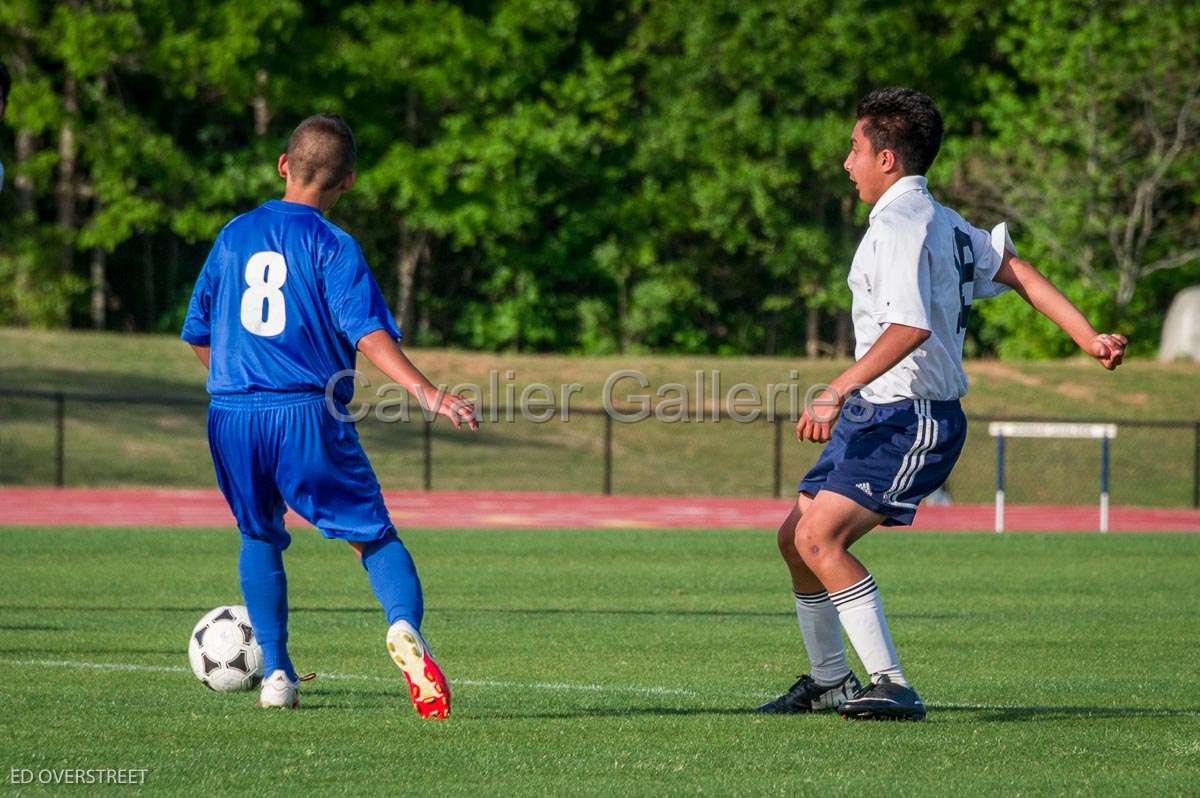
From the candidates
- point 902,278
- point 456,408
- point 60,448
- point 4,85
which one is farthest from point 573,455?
point 456,408

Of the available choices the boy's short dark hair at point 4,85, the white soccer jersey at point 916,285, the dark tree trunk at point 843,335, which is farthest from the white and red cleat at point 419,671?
the dark tree trunk at point 843,335

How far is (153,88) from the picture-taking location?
44344 mm

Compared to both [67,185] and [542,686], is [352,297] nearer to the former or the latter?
[542,686]

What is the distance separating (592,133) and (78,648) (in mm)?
34078

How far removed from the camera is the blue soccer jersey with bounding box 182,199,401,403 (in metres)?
6.16

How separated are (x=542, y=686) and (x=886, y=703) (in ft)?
5.81

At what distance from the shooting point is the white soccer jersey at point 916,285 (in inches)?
240

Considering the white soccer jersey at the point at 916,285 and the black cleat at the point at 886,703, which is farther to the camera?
the black cleat at the point at 886,703

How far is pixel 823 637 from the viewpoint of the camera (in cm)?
671

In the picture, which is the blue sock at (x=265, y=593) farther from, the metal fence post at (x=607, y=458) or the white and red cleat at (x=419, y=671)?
the metal fence post at (x=607, y=458)

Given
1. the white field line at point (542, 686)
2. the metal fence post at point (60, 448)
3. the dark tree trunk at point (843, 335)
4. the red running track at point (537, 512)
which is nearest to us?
the white field line at point (542, 686)

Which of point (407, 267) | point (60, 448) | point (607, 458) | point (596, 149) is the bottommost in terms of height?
point (607, 458)

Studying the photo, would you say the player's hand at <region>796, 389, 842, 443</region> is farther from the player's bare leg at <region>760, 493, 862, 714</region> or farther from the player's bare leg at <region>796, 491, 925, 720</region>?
the player's bare leg at <region>760, 493, 862, 714</region>

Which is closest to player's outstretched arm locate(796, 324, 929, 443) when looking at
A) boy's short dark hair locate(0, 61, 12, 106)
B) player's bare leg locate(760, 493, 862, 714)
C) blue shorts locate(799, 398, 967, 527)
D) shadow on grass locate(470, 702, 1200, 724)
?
blue shorts locate(799, 398, 967, 527)
